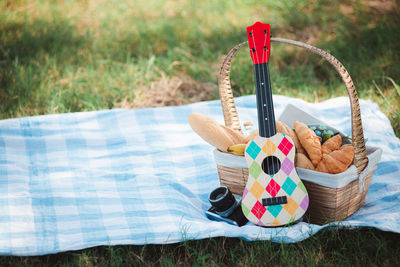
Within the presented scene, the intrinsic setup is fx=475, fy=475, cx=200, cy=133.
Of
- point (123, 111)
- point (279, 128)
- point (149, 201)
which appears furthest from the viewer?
point (123, 111)

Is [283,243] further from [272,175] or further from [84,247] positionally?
[84,247]

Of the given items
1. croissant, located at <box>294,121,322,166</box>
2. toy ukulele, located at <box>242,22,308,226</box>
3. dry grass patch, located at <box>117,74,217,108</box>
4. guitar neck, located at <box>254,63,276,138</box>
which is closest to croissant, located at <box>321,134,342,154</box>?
croissant, located at <box>294,121,322,166</box>

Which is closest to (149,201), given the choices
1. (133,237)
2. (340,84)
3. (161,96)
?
(133,237)

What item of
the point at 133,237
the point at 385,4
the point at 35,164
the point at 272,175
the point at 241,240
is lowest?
the point at 35,164

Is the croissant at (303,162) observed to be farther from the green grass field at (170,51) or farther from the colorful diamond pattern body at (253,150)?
the green grass field at (170,51)

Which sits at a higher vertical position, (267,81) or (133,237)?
(267,81)

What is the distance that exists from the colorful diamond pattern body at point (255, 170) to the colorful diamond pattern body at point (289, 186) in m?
0.10

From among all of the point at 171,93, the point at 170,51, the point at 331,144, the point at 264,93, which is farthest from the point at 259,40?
the point at 170,51

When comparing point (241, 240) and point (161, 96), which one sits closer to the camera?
point (241, 240)

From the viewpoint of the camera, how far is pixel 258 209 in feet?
5.79

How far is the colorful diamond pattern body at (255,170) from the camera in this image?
5.78ft

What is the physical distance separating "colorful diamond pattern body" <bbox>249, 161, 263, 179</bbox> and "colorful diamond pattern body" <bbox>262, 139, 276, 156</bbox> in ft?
0.20

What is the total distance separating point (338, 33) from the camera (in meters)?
3.81

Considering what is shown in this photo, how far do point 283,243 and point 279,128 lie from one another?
461mm
